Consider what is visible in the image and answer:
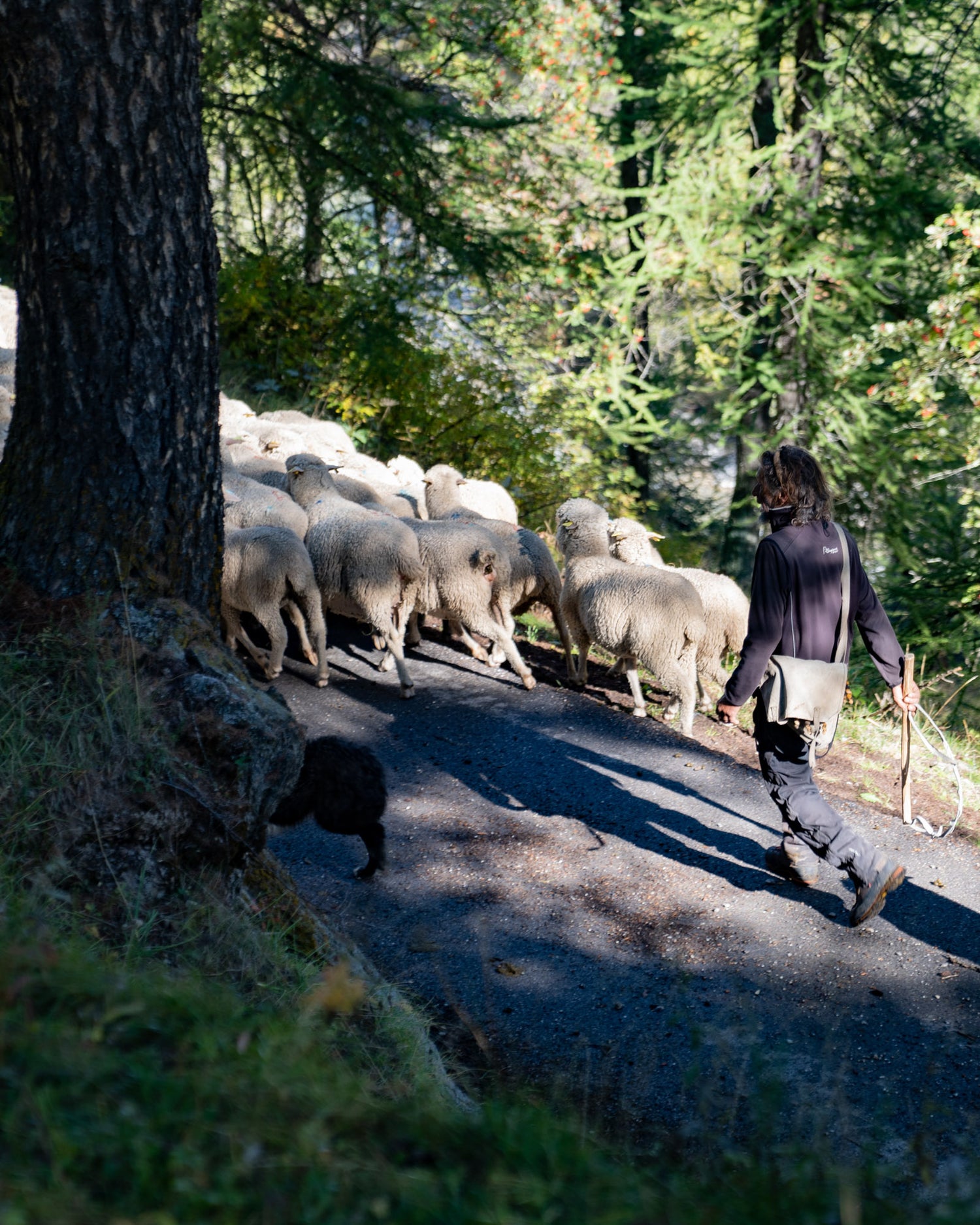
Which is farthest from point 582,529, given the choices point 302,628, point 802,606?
point 802,606

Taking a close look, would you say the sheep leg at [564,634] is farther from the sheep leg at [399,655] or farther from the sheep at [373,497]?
the sheep at [373,497]

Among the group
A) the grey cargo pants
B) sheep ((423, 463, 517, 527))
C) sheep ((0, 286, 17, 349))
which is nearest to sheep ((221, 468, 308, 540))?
sheep ((423, 463, 517, 527))

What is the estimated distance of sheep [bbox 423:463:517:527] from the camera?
9.77 metres

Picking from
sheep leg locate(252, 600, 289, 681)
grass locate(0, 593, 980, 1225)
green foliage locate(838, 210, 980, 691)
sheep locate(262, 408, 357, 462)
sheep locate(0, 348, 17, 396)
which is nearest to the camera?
grass locate(0, 593, 980, 1225)

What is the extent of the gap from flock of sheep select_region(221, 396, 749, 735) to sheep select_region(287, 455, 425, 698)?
0.4 inches

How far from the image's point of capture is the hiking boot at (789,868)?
5324 mm

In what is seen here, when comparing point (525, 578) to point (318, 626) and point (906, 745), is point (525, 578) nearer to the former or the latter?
point (318, 626)

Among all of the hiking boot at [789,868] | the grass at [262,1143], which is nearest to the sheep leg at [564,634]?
the hiking boot at [789,868]

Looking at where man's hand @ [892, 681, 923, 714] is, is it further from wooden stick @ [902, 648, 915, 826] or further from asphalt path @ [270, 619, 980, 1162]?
asphalt path @ [270, 619, 980, 1162]

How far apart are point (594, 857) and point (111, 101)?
442 cm

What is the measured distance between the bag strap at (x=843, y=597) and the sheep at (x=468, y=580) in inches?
140

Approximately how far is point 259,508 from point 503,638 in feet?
7.69

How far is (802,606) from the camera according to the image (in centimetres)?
487

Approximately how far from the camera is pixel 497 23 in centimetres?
1544
